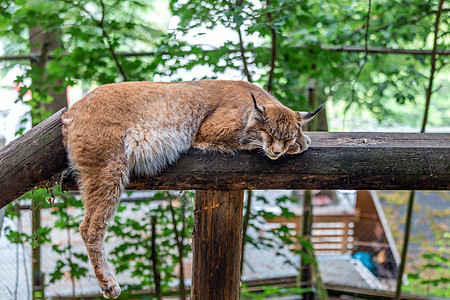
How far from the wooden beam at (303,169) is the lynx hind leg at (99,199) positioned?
140mm

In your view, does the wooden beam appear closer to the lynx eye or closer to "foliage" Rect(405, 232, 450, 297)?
the lynx eye

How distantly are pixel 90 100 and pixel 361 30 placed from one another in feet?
10.5

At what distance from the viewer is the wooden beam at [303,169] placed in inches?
92.7

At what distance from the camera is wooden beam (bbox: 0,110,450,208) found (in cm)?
235

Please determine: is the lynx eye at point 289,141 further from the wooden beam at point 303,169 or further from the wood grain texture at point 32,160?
the wood grain texture at point 32,160

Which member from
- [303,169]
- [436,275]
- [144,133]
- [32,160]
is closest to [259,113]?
[303,169]

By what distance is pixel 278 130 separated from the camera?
2422 mm

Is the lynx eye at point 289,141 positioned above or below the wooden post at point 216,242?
above

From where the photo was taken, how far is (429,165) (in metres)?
2.38

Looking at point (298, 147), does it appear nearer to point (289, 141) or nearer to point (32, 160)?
point (289, 141)

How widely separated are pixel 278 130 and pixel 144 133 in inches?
30.9

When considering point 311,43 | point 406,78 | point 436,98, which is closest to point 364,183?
point 311,43

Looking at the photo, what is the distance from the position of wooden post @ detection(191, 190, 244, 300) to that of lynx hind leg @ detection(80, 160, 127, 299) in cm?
52

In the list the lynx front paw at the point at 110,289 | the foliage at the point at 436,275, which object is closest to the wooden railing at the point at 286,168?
the lynx front paw at the point at 110,289
